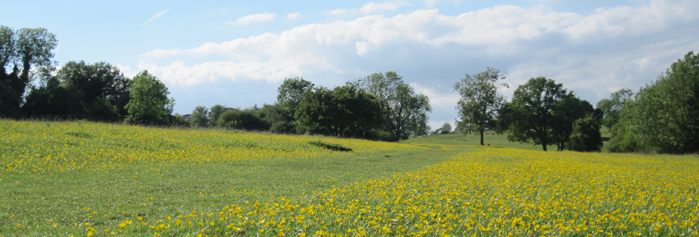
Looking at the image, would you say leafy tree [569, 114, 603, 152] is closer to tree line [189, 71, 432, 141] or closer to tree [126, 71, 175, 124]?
tree line [189, 71, 432, 141]

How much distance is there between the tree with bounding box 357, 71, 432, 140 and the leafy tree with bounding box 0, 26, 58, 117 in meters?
52.2

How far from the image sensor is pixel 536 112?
6062cm

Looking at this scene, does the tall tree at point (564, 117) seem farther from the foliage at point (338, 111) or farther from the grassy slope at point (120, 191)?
the grassy slope at point (120, 191)

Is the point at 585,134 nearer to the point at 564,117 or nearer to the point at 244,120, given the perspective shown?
the point at 564,117

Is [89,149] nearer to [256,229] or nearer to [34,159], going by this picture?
[34,159]

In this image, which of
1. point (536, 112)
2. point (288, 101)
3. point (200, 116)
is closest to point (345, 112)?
point (288, 101)

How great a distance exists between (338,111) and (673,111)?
41016 millimetres

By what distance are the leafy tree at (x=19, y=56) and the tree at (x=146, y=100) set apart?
1418 centimetres

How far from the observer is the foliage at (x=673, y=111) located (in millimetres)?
37844

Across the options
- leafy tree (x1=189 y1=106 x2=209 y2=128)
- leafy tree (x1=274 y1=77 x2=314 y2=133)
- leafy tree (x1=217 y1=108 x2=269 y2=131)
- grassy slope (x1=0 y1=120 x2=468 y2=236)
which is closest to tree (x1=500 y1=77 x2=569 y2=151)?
leafy tree (x1=274 y1=77 x2=314 y2=133)

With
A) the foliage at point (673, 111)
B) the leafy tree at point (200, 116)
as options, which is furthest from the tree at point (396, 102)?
the leafy tree at point (200, 116)

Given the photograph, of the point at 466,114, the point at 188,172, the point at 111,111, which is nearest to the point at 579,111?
the point at 466,114

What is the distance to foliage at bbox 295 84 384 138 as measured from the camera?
2126 inches

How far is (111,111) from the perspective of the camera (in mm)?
55594
